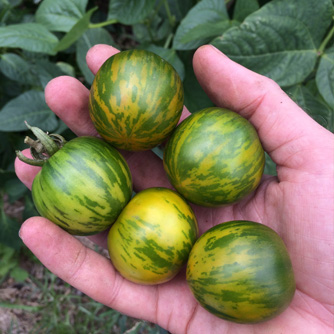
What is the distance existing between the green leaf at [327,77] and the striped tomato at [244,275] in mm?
949

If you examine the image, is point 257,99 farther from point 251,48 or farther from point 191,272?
point 191,272

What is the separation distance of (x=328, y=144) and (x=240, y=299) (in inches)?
36.4

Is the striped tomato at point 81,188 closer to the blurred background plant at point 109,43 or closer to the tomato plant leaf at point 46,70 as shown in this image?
the blurred background plant at point 109,43

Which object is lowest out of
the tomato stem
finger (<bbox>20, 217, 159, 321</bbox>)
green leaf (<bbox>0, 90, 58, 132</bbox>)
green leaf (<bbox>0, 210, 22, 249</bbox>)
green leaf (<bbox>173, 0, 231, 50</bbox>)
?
green leaf (<bbox>0, 210, 22, 249</bbox>)

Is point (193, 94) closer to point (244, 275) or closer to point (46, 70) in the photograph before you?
point (46, 70)

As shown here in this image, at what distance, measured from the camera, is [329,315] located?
195 centimetres

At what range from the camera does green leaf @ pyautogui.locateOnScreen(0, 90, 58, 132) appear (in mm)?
2580

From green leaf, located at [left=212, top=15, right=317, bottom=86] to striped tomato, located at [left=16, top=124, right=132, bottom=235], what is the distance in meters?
1.01

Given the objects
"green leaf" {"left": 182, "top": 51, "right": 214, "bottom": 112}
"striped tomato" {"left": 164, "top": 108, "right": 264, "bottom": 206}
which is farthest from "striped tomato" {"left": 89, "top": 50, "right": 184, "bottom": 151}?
"green leaf" {"left": 182, "top": 51, "right": 214, "bottom": 112}

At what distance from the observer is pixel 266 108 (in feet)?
6.72

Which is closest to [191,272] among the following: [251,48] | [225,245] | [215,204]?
[225,245]

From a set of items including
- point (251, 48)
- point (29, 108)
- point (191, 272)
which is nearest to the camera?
point (191, 272)

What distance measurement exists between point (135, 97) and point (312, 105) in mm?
1223

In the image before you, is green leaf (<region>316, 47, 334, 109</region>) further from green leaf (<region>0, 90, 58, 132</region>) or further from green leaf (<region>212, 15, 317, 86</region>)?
green leaf (<region>0, 90, 58, 132</region>)
